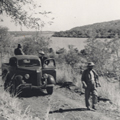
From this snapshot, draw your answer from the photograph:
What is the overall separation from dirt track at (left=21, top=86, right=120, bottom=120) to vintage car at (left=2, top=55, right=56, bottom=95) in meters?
0.55

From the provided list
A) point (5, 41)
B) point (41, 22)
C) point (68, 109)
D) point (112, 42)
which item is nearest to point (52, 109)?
point (68, 109)

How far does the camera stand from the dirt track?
24.6ft

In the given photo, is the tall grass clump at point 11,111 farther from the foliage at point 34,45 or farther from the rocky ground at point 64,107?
the foliage at point 34,45

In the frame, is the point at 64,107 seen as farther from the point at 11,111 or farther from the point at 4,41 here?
the point at 4,41

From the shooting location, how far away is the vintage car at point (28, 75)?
9.84m

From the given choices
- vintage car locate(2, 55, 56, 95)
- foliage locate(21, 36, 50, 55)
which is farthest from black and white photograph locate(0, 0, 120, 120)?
foliage locate(21, 36, 50, 55)

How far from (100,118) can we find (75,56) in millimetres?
10983

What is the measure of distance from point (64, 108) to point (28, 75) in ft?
7.91

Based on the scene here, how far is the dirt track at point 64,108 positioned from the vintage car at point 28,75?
21.8 inches

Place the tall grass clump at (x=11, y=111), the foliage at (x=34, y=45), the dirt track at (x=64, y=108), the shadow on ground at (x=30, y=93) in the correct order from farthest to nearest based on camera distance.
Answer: the foliage at (x=34, y=45) < the shadow on ground at (x=30, y=93) < the dirt track at (x=64, y=108) < the tall grass clump at (x=11, y=111)

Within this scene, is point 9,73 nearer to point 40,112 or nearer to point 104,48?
point 40,112

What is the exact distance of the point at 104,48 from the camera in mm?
14234

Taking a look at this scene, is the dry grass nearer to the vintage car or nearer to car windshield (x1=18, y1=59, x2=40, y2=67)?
the vintage car

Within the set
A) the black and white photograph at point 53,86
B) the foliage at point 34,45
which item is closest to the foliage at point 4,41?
the foliage at point 34,45
